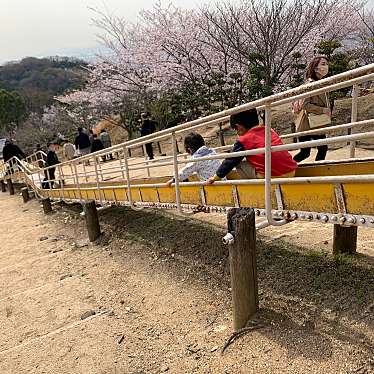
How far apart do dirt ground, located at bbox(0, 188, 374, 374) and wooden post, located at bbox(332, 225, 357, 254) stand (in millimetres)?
117

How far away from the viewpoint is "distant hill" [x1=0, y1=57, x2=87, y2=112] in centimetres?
3875

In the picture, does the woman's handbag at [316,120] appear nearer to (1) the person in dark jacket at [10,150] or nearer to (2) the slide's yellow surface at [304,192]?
(2) the slide's yellow surface at [304,192]

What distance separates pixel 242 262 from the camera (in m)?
2.62

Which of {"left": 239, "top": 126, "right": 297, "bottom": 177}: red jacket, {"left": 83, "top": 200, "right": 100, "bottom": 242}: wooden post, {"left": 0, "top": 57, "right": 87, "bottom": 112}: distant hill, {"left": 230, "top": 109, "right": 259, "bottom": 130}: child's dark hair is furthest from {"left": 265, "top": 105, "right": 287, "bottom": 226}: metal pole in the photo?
{"left": 0, "top": 57, "right": 87, "bottom": 112}: distant hill

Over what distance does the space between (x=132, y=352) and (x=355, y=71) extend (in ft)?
8.18

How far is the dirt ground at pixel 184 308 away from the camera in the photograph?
2480 millimetres

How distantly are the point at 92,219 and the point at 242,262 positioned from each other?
380cm

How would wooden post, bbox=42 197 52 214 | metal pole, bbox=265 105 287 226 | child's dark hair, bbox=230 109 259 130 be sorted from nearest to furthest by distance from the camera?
metal pole, bbox=265 105 287 226, child's dark hair, bbox=230 109 259 130, wooden post, bbox=42 197 52 214

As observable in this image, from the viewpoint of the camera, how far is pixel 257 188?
2832mm

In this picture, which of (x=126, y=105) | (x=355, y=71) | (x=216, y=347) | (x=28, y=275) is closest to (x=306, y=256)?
(x=216, y=347)

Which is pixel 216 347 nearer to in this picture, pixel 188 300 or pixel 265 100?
pixel 188 300

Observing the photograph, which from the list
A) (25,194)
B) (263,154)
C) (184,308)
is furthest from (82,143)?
(263,154)

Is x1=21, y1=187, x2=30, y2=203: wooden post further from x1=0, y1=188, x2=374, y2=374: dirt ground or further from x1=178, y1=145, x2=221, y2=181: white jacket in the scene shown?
x1=178, y1=145, x2=221, y2=181: white jacket

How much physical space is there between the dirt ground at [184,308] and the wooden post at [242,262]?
176mm
